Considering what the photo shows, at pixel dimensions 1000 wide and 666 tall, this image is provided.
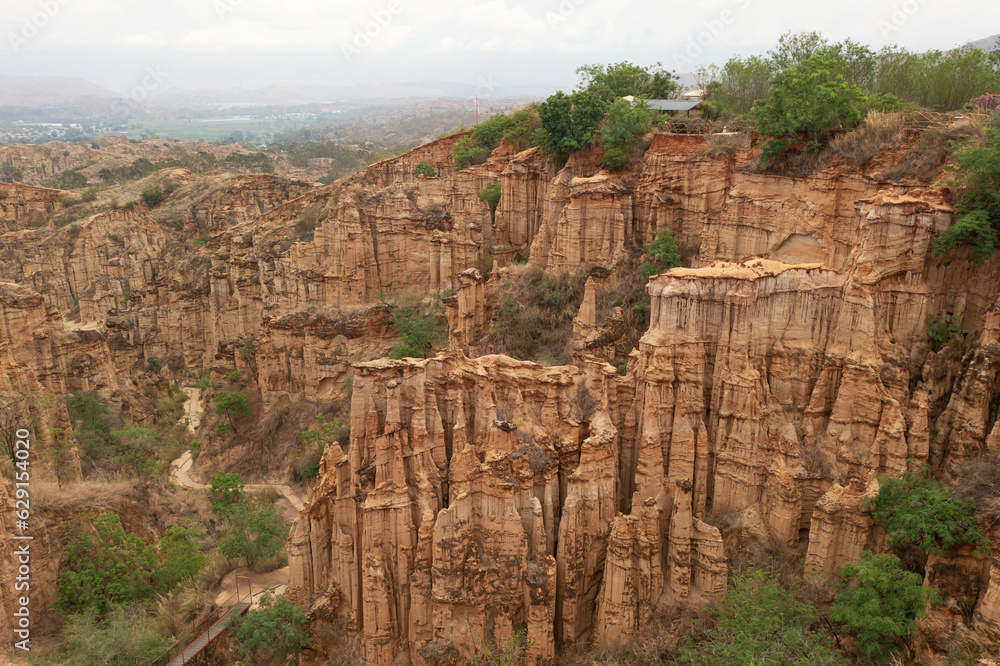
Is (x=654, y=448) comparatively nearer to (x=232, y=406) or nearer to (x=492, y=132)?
(x=232, y=406)

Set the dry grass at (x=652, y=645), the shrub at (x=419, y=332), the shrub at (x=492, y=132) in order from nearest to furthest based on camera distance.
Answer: the dry grass at (x=652, y=645) < the shrub at (x=419, y=332) < the shrub at (x=492, y=132)

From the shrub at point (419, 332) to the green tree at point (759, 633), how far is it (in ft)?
52.0

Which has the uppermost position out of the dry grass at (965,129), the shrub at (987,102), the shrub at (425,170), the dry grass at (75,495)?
the shrub at (987,102)

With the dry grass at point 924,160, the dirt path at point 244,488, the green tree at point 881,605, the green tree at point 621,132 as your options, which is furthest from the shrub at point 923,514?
the green tree at point 621,132

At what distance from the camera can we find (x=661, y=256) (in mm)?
23547

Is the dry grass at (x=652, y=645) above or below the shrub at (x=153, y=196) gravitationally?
below

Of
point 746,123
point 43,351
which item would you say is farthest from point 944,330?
point 43,351

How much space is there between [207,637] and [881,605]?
14.9 metres

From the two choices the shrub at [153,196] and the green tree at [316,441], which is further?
the shrub at [153,196]

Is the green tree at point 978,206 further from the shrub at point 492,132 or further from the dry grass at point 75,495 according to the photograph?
the shrub at point 492,132

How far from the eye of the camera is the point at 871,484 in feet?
48.6

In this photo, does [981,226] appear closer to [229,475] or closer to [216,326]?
[229,475]

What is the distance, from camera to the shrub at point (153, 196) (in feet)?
193

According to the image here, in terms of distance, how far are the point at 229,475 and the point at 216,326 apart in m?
20.8
